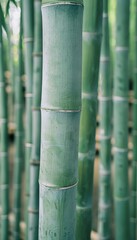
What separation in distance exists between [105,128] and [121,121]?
0.34 m

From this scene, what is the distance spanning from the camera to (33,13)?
4.08ft

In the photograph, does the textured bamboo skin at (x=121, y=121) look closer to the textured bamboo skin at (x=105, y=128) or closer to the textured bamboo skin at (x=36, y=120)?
the textured bamboo skin at (x=105, y=128)

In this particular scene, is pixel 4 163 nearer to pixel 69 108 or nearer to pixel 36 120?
pixel 36 120

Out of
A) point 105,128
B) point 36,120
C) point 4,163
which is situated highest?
point 36,120

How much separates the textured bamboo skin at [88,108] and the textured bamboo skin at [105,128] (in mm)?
453

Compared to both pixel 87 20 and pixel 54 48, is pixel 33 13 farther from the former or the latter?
pixel 54 48

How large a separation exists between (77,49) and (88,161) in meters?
0.45

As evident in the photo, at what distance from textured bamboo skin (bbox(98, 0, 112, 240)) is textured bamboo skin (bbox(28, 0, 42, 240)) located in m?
0.34

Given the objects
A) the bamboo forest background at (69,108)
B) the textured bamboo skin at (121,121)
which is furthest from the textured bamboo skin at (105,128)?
the textured bamboo skin at (121,121)

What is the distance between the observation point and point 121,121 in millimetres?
1407

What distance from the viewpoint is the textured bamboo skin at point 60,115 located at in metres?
0.67

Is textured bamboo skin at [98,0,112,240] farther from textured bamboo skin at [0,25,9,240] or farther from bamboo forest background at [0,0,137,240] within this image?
textured bamboo skin at [0,25,9,240]

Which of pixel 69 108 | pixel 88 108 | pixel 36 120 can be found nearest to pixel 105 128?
pixel 36 120

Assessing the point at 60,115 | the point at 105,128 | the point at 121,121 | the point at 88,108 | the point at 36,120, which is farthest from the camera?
the point at 105,128
